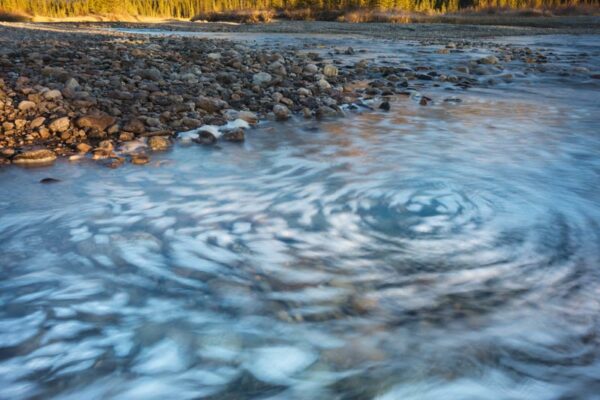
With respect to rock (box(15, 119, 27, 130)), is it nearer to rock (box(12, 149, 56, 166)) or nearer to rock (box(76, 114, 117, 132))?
rock (box(76, 114, 117, 132))

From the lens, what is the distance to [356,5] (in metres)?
49.3

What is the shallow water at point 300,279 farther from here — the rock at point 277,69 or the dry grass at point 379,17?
the dry grass at point 379,17

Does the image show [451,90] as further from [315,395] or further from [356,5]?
[356,5]

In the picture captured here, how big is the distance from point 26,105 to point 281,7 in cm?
5552

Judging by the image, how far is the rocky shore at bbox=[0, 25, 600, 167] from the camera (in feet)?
13.2

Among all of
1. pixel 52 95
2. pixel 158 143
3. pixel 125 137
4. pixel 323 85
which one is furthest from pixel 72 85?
pixel 323 85

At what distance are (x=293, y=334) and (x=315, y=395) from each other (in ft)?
1.05

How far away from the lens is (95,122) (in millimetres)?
4191

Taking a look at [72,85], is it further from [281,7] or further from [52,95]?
[281,7]

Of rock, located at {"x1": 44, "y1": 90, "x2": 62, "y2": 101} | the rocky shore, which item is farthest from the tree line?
rock, located at {"x1": 44, "y1": 90, "x2": 62, "y2": 101}

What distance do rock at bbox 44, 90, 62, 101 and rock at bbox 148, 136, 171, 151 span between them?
1223 mm

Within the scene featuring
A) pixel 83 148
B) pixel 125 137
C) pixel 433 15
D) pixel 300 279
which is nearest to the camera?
pixel 300 279

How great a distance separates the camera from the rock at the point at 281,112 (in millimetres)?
5387

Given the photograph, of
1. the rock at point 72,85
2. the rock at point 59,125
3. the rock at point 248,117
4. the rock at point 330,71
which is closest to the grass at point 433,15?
the rock at point 330,71
